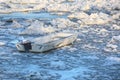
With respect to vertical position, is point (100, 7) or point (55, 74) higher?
point (100, 7)

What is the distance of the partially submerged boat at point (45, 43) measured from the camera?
17.3 m

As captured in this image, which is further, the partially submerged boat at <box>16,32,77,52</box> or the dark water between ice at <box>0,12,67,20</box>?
the dark water between ice at <box>0,12,67,20</box>

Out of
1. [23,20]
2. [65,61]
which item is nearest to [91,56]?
[65,61]

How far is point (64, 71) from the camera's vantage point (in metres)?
14.5

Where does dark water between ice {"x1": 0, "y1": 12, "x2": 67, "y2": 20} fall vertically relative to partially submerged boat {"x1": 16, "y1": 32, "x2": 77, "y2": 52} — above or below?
above

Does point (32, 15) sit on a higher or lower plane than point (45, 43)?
higher

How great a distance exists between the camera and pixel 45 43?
57.5 ft

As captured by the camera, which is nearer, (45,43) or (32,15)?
(45,43)

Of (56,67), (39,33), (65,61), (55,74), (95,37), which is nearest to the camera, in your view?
(55,74)

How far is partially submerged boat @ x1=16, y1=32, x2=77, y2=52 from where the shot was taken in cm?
1731

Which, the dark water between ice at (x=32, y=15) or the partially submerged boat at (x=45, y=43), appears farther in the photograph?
the dark water between ice at (x=32, y=15)

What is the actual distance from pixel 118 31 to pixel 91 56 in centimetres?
693

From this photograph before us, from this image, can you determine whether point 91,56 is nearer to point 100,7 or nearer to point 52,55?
point 52,55

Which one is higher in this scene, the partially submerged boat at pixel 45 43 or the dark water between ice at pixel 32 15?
the dark water between ice at pixel 32 15
